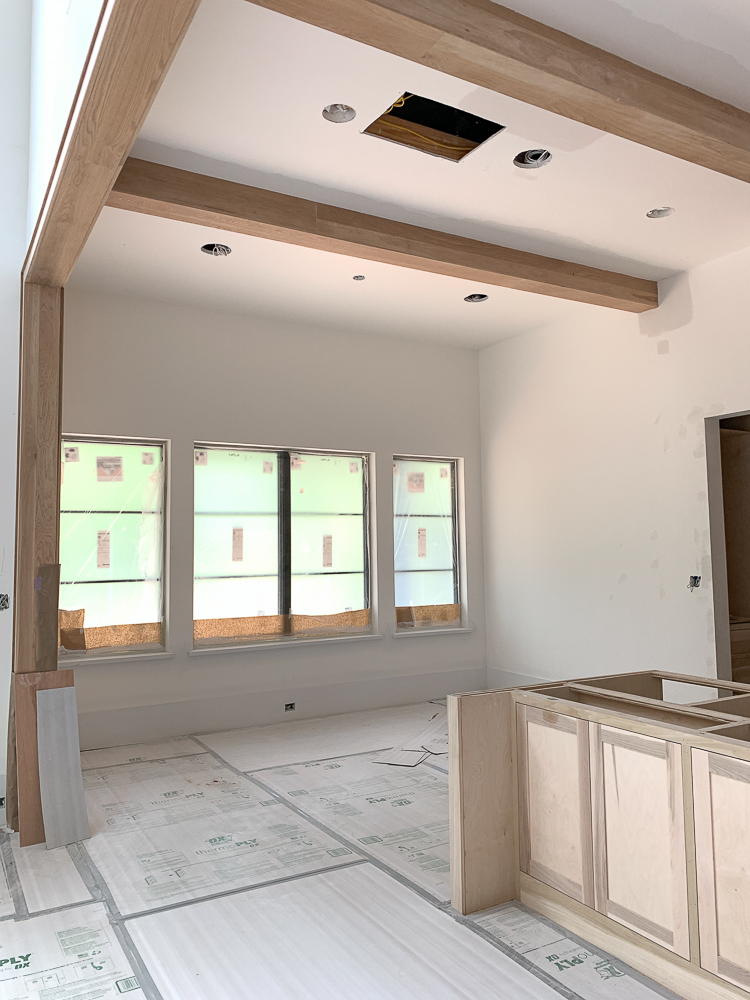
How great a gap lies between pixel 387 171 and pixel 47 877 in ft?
12.1

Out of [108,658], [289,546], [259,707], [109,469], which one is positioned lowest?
[259,707]

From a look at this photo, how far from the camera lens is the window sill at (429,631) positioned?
6.60 metres

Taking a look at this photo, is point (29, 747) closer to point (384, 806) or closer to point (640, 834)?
point (384, 806)

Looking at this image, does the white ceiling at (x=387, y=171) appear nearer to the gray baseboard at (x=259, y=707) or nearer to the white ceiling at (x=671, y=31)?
the white ceiling at (x=671, y=31)

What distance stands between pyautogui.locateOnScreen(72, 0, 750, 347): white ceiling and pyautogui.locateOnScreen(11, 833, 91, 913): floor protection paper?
3339 mm

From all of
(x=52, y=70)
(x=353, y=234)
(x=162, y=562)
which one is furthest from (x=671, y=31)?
(x=162, y=562)

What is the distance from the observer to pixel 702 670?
198 inches

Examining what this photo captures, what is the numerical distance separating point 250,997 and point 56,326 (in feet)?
10.9

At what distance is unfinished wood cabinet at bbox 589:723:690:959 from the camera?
2.24 meters

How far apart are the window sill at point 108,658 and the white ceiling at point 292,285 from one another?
267 cm

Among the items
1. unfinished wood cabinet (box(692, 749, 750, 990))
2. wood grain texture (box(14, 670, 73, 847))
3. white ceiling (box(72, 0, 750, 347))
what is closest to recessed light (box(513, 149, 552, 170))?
white ceiling (box(72, 0, 750, 347))

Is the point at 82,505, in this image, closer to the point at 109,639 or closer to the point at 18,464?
the point at 109,639

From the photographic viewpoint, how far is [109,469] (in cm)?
555

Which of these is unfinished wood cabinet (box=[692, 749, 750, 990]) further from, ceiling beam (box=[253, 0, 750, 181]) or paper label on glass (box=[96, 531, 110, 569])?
paper label on glass (box=[96, 531, 110, 569])
